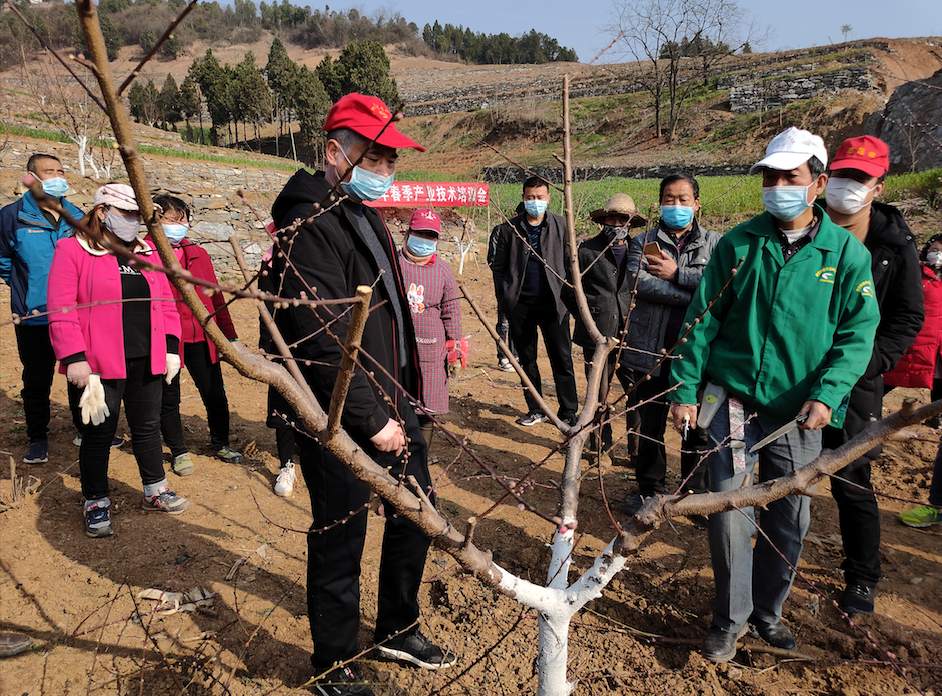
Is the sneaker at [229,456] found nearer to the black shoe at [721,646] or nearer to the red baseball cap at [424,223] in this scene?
the red baseball cap at [424,223]

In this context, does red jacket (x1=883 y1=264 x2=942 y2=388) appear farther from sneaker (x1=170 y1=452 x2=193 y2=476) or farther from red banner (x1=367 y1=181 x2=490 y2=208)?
red banner (x1=367 y1=181 x2=490 y2=208)

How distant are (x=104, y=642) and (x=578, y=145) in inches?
1277

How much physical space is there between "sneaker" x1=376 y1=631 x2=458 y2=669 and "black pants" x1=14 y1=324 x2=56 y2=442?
2.86 metres

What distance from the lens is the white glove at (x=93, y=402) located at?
2.74 metres

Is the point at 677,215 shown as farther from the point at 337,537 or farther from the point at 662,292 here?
the point at 337,537

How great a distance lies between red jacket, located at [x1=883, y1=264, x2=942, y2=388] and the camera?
3.15 meters

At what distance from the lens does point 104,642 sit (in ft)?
7.58

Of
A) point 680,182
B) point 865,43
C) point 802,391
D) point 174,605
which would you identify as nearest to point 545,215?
point 680,182

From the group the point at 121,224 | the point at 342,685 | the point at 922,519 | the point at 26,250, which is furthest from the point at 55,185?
the point at 922,519

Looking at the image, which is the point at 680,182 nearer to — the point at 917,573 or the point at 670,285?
the point at 670,285

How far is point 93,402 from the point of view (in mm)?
2752

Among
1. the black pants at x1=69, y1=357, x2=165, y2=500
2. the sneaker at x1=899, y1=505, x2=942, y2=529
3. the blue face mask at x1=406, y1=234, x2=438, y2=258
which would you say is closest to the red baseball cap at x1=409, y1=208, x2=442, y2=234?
the blue face mask at x1=406, y1=234, x2=438, y2=258

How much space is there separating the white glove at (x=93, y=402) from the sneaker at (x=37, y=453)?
132cm

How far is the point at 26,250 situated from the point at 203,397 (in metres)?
1.33
